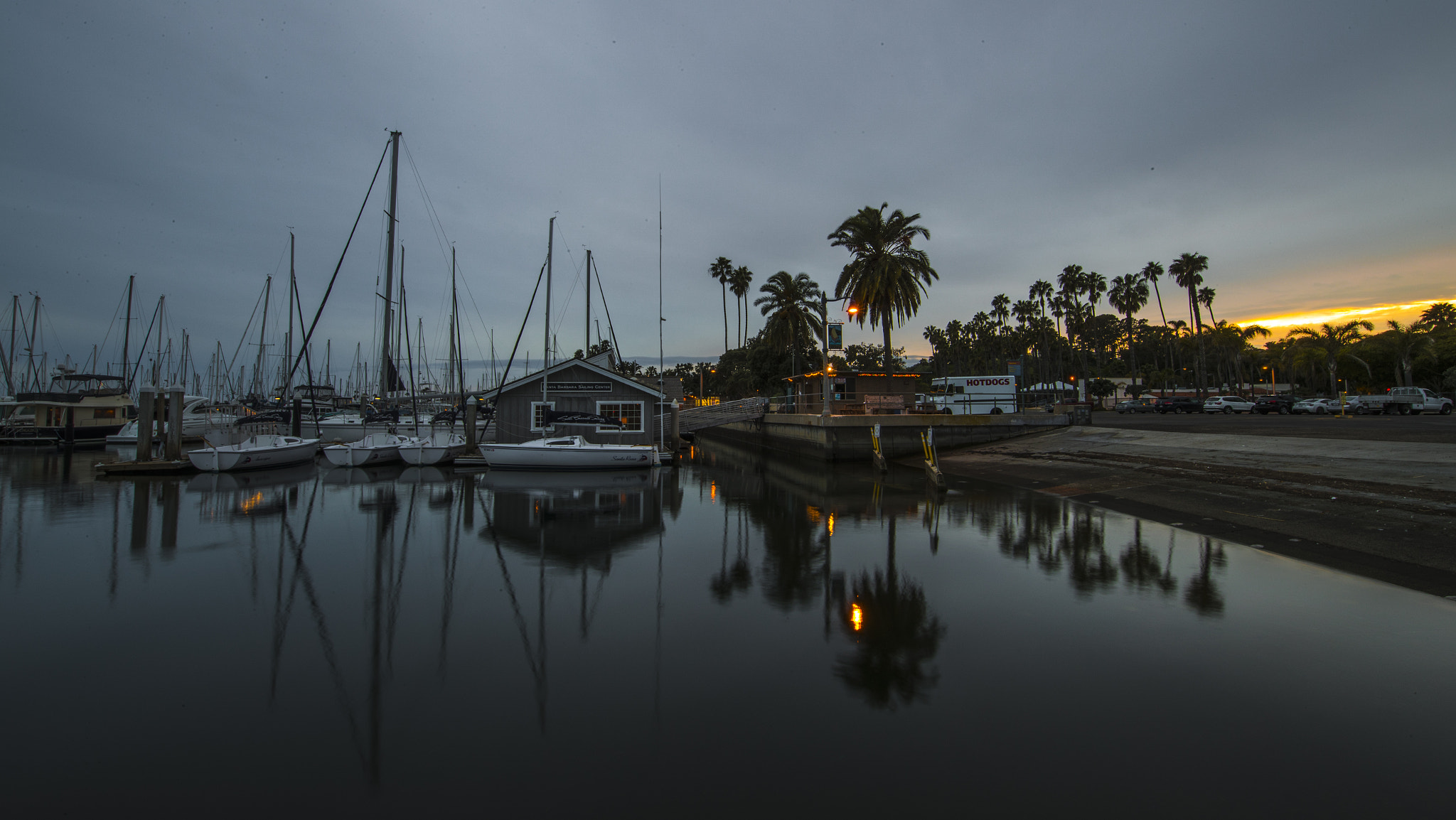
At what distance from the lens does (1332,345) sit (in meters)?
62.2

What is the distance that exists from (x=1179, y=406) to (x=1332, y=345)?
104 feet

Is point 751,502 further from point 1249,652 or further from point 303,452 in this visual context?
point 303,452

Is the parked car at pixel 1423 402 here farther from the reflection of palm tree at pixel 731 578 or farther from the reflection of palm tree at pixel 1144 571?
the reflection of palm tree at pixel 731 578

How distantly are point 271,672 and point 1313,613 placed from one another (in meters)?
11.6

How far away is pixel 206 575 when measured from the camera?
9.59m

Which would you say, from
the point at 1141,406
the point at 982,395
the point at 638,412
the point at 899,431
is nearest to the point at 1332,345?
the point at 1141,406

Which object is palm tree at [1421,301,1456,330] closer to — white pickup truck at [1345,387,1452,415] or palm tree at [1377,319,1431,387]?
palm tree at [1377,319,1431,387]

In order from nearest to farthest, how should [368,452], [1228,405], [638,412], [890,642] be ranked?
[890,642]
[368,452]
[638,412]
[1228,405]

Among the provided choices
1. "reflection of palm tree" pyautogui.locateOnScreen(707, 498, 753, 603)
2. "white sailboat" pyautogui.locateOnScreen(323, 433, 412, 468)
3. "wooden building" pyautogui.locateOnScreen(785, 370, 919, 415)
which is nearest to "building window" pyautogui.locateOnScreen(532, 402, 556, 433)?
"white sailboat" pyautogui.locateOnScreen(323, 433, 412, 468)

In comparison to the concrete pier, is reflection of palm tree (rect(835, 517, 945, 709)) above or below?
below

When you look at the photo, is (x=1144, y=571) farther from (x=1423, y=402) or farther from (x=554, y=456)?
(x=1423, y=402)

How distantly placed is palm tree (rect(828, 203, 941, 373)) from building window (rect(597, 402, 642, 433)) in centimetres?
1388

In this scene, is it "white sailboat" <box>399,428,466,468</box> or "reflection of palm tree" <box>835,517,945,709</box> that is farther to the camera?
"white sailboat" <box>399,428,466,468</box>

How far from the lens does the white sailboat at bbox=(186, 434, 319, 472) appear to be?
22.4m
